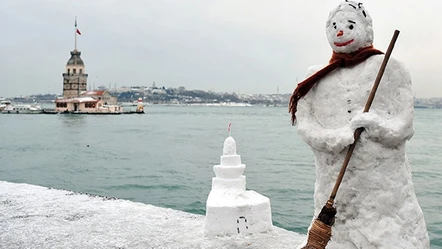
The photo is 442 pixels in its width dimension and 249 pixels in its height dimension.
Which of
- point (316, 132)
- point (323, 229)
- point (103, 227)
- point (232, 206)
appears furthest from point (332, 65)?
point (103, 227)

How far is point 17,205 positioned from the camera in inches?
313

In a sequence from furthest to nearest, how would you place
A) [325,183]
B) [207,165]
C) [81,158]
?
[81,158]
[207,165]
[325,183]

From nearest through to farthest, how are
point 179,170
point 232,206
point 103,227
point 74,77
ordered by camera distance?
1. point 232,206
2. point 103,227
3. point 179,170
4. point 74,77

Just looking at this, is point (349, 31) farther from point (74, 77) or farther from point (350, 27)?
point (74, 77)

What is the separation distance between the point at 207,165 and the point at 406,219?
72.7 ft

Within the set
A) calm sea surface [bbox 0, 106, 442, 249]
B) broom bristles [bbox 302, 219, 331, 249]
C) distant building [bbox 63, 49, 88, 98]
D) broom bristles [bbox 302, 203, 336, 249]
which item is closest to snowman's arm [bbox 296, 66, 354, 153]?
broom bristles [bbox 302, 203, 336, 249]

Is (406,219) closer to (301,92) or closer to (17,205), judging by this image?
(301,92)

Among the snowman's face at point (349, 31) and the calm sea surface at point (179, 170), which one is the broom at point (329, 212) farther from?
the calm sea surface at point (179, 170)

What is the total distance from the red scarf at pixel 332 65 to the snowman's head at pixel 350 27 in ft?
0.18

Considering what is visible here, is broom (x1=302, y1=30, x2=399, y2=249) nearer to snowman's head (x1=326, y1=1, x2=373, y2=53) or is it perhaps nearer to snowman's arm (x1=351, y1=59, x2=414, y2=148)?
snowman's arm (x1=351, y1=59, x2=414, y2=148)

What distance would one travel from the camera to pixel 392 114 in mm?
4043

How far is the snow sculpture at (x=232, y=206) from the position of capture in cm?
643

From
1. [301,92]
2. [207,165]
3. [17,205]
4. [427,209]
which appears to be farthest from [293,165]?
[301,92]

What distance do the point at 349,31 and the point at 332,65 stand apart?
0.35 metres
